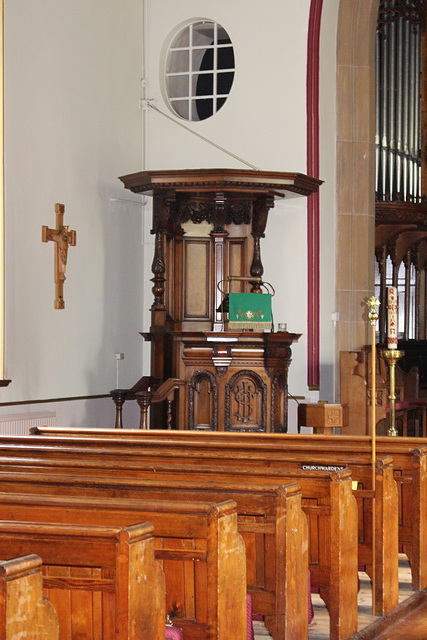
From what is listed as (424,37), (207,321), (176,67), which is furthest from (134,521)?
(424,37)

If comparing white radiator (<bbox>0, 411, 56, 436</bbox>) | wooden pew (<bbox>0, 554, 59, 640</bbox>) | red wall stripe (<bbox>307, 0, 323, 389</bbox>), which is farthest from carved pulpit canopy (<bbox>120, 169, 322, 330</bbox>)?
wooden pew (<bbox>0, 554, 59, 640</bbox>)

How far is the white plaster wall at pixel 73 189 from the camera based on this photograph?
8.45 m

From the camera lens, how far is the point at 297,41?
34.7 feet

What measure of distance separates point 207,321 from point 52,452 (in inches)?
195

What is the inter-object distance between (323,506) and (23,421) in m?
4.41

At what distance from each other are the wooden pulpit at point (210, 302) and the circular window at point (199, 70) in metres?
1.44

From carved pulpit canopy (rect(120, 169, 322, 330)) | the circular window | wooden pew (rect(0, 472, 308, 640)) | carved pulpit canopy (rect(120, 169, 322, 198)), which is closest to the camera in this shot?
wooden pew (rect(0, 472, 308, 640))

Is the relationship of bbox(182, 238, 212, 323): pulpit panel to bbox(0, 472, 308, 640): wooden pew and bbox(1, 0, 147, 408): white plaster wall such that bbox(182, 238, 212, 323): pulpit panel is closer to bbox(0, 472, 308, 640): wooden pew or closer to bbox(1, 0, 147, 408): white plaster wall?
bbox(1, 0, 147, 408): white plaster wall

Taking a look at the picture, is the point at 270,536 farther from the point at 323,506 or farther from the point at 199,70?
the point at 199,70

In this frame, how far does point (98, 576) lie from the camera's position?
295cm

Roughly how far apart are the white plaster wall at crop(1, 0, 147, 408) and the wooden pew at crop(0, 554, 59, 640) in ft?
19.0

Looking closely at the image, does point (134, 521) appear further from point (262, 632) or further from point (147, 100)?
point (147, 100)

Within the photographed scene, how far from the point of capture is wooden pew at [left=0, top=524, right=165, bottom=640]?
2.84 metres

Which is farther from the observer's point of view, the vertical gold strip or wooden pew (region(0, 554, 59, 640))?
the vertical gold strip
